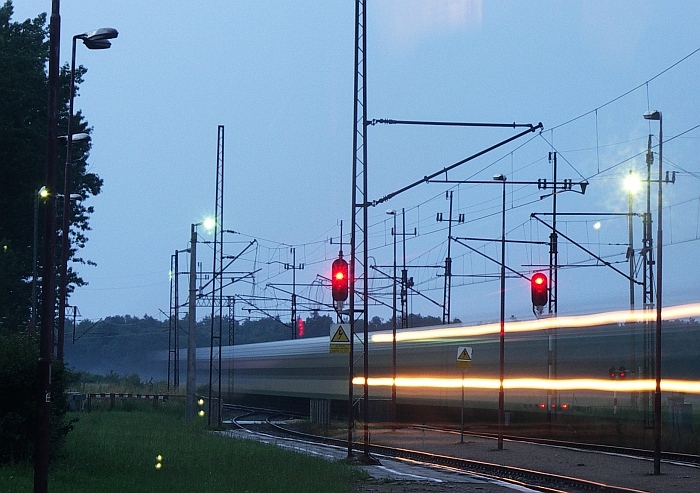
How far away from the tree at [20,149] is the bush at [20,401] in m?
30.6

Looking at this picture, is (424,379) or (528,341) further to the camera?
(424,379)

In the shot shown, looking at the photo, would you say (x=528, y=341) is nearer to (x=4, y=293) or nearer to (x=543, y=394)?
(x=543, y=394)

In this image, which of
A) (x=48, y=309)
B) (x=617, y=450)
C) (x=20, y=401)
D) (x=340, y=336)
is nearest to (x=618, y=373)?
(x=617, y=450)

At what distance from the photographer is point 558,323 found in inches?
1774

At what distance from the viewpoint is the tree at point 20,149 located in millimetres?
54188

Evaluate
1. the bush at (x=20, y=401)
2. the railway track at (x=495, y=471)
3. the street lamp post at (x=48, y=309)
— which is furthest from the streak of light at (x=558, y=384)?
the street lamp post at (x=48, y=309)

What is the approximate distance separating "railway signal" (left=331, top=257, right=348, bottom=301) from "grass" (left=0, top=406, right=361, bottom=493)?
4.30 metres

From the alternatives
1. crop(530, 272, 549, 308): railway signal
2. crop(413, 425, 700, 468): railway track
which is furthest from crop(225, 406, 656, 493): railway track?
crop(530, 272, 549, 308): railway signal

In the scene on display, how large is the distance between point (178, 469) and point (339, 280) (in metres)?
7.79

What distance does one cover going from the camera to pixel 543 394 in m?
45.1

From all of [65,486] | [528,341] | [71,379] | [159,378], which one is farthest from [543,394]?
[159,378]

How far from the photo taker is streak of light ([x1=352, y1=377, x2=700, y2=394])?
36500 millimetres

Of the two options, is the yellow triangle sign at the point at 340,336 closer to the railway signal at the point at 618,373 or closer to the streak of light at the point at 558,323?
the streak of light at the point at 558,323

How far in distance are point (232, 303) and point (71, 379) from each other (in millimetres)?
52614
